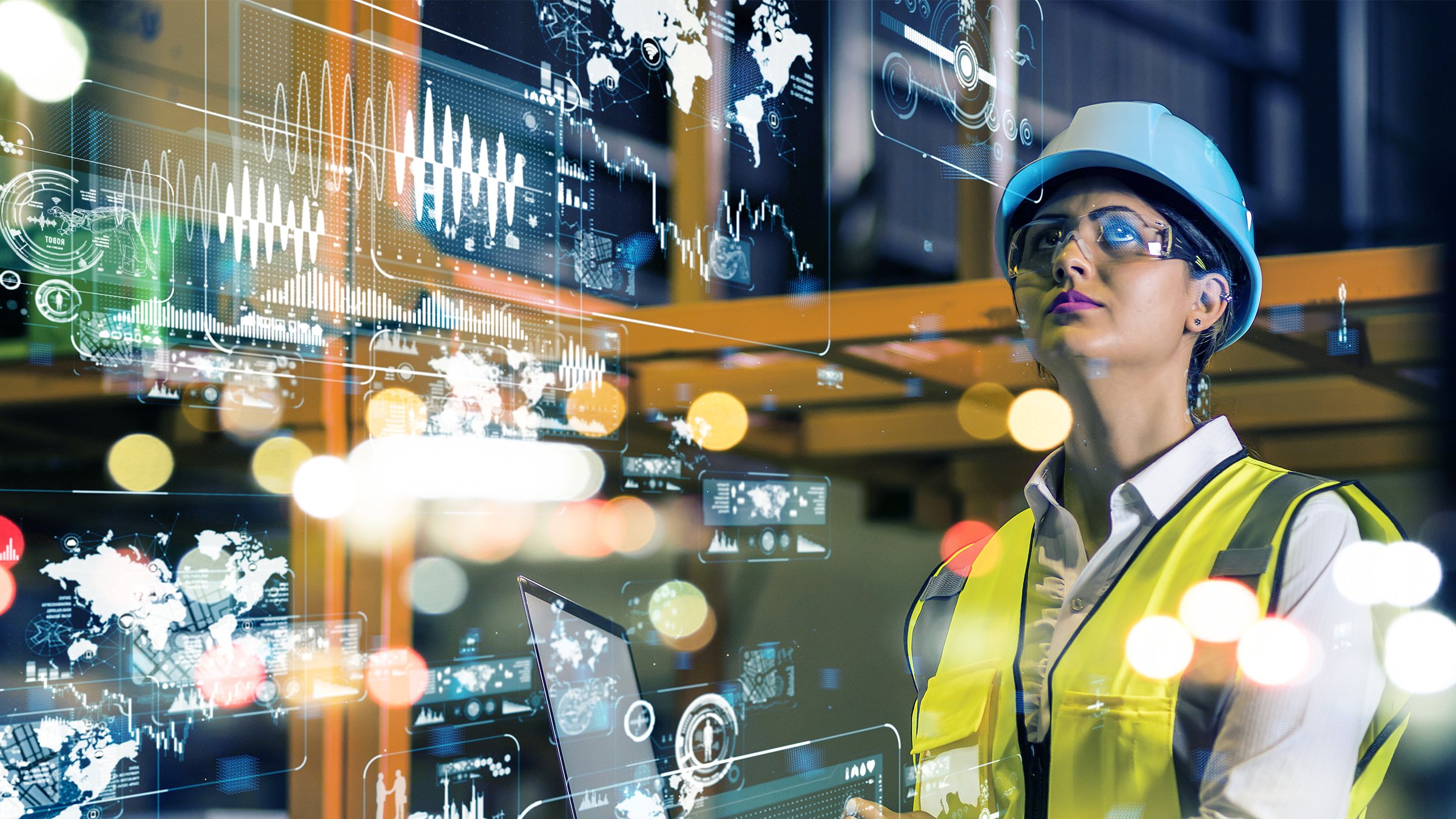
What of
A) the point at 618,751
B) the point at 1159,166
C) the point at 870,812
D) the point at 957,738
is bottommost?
the point at 870,812

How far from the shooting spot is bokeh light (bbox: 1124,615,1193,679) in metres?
1.91

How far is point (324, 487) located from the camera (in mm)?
1303

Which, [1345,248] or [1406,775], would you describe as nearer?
[1406,775]

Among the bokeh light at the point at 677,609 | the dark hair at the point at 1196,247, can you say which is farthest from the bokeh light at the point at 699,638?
the dark hair at the point at 1196,247

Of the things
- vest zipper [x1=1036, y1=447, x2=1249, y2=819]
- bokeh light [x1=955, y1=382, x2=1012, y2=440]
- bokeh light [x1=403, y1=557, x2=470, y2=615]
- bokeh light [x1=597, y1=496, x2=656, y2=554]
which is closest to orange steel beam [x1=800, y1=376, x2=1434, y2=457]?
bokeh light [x1=955, y1=382, x2=1012, y2=440]

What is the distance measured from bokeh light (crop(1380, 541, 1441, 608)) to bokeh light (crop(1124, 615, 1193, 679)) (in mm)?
439

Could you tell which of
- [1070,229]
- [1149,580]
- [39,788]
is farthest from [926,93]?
[39,788]

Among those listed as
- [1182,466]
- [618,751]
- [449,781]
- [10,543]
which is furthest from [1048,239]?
[10,543]

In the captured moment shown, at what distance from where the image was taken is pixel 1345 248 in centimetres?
247

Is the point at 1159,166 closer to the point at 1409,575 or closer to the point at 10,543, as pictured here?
the point at 1409,575

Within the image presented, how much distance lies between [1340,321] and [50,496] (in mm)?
2474

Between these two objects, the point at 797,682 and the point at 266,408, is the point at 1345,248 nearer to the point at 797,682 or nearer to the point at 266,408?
the point at 797,682

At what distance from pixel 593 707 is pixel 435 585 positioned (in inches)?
14.1

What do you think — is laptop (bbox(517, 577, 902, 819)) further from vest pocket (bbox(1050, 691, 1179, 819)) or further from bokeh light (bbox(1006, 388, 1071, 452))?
bokeh light (bbox(1006, 388, 1071, 452))
